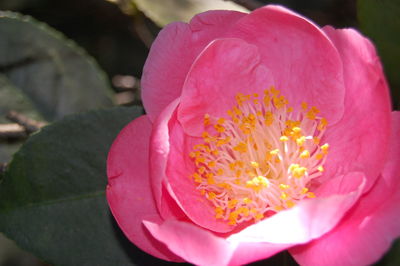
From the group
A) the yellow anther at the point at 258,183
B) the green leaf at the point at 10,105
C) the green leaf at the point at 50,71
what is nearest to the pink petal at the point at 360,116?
the yellow anther at the point at 258,183

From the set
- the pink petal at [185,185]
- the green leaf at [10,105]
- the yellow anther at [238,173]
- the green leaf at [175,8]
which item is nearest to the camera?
the pink petal at [185,185]

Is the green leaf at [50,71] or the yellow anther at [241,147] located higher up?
the yellow anther at [241,147]

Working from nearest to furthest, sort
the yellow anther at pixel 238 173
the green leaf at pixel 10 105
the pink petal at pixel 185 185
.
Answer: the pink petal at pixel 185 185 < the yellow anther at pixel 238 173 < the green leaf at pixel 10 105

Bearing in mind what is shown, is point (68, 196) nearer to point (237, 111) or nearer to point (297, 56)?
point (237, 111)

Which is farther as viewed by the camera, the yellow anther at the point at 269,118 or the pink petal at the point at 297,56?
the yellow anther at the point at 269,118

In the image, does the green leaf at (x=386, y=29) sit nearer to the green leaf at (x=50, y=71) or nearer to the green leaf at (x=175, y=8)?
the green leaf at (x=175, y=8)

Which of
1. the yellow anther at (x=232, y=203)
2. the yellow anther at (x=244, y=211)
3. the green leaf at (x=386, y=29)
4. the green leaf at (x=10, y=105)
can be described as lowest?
the green leaf at (x=10, y=105)
